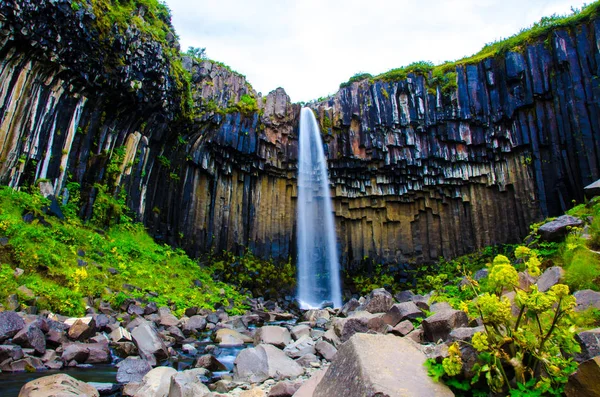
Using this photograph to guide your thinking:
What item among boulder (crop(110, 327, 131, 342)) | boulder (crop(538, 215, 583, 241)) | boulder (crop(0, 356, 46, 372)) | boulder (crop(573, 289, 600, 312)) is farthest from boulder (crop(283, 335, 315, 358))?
boulder (crop(538, 215, 583, 241))

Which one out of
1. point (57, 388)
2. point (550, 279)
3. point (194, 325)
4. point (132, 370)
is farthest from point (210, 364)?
point (550, 279)

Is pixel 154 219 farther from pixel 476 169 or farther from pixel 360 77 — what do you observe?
pixel 476 169

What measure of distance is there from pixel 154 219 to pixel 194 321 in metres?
9.12

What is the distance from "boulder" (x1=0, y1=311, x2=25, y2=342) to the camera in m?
6.00

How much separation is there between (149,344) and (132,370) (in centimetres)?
129

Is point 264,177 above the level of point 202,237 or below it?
above

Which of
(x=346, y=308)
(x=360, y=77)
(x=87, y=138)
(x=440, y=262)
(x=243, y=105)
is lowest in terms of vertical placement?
(x=346, y=308)

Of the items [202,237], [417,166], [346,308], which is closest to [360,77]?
[417,166]

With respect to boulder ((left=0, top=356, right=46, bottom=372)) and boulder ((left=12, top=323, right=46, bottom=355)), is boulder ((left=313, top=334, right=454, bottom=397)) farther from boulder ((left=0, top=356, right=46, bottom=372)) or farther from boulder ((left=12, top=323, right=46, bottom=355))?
boulder ((left=12, top=323, right=46, bottom=355))

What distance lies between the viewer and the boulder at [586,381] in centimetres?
284

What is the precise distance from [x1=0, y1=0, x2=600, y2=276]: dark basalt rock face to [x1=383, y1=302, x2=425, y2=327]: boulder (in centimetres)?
1206

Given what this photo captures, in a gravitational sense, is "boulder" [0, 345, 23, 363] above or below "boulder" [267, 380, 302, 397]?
above

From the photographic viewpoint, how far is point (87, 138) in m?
14.6

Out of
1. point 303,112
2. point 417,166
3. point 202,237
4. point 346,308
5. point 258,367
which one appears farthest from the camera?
point 303,112
